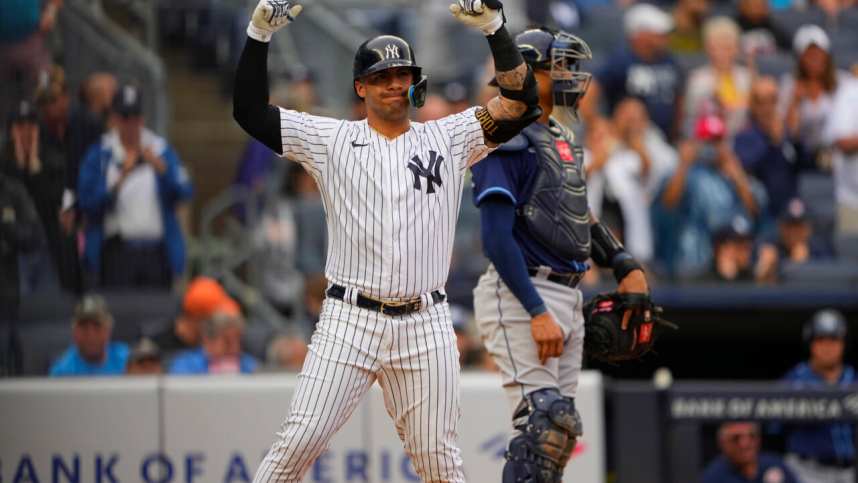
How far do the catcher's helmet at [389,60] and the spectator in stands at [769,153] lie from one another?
5475 millimetres

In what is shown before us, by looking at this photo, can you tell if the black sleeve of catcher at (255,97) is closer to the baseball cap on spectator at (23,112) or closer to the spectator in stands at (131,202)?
the baseball cap on spectator at (23,112)

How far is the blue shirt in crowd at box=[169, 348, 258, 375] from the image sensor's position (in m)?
8.22

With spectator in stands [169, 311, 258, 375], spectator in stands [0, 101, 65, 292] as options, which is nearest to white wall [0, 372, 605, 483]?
spectator in stands [0, 101, 65, 292]

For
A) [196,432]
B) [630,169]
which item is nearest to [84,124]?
[196,432]

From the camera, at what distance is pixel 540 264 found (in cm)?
574

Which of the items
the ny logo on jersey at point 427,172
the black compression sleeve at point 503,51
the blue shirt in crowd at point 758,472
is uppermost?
the black compression sleeve at point 503,51

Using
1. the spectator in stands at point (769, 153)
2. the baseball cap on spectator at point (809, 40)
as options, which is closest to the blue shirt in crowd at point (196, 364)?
the spectator in stands at point (769, 153)

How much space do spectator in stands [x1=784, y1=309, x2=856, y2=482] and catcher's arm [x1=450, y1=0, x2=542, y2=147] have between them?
3.31 meters

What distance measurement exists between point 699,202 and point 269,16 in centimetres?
532

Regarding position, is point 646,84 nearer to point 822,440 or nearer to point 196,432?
point 822,440

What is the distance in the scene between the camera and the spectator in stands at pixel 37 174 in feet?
23.3

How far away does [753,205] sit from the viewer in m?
9.83

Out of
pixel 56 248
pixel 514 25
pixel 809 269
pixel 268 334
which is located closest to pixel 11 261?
pixel 56 248

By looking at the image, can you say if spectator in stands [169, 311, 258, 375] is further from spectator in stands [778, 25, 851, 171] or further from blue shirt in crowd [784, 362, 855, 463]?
spectator in stands [778, 25, 851, 171]
